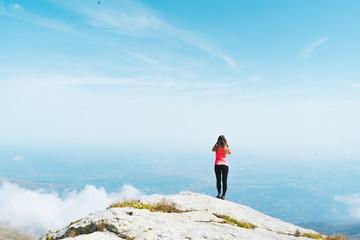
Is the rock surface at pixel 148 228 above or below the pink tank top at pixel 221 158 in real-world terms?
below

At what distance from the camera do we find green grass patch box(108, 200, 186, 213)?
29.3 feet

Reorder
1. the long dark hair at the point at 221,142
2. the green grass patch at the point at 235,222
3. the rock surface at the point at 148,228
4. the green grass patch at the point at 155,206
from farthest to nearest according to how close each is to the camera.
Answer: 1. the long dark hair at the point at 221,142
2. the green grass patch at the point at 235,222
3. the green grass patch at the point at 155,206
4. the rock surface at the point at 148,228

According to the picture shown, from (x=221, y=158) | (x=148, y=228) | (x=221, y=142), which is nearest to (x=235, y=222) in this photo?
(x=148, y=228)

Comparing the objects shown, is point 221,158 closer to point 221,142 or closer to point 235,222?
point 221,142

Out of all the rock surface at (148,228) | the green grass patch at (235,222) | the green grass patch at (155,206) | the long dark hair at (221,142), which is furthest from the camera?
the long dark hair at (221,142)

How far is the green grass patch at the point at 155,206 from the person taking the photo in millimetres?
8922

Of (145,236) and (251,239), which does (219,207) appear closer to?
(251,239)

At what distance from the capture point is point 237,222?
31.5 ft

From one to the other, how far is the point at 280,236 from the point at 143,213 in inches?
226

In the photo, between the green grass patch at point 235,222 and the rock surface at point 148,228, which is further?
the green grass patch at point 235,222

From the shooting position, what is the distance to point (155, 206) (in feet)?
31.4

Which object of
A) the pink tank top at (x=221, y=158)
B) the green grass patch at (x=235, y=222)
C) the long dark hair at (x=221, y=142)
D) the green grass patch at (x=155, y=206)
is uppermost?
the long dark hair at (x=221, y=142)

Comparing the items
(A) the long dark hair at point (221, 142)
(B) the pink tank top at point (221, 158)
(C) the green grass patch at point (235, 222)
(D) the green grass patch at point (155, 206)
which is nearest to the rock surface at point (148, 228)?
(C) the green grass patch at point (235, 222)

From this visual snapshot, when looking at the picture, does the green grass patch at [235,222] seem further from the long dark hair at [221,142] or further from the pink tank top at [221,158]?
the long dark hair at [221,142]
